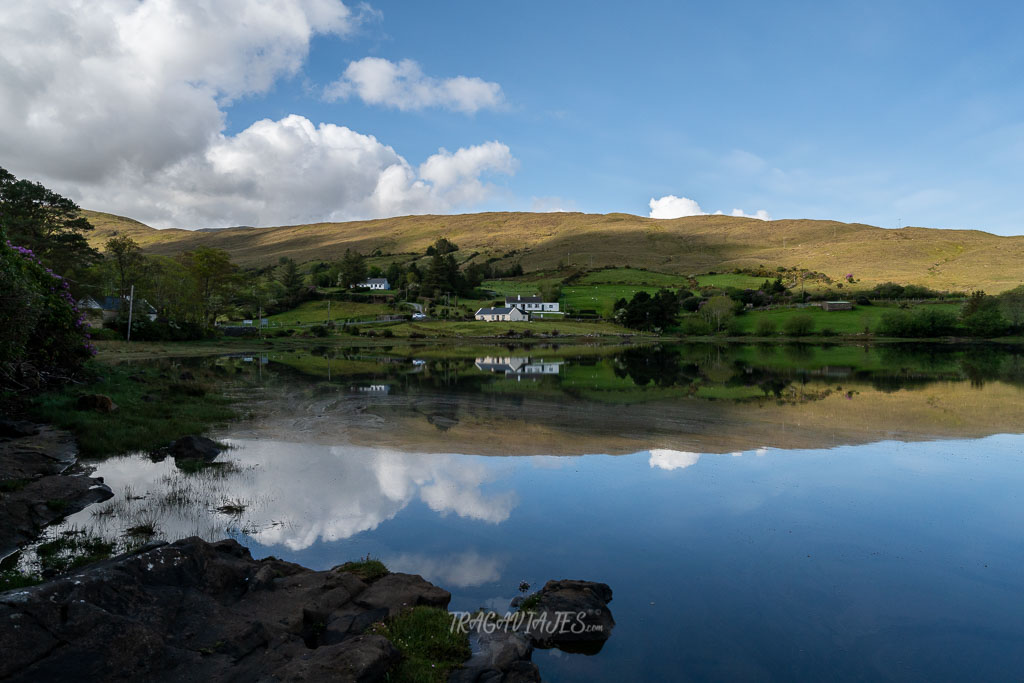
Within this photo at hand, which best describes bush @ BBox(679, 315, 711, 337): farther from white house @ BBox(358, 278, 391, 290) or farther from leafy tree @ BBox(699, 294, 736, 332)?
white house @ BBox(358, 278, 391, 290)

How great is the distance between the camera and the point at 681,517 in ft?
40.5

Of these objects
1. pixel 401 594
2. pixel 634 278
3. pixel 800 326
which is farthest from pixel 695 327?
pixel 401 594

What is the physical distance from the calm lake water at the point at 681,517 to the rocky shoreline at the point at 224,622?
2.15 feet

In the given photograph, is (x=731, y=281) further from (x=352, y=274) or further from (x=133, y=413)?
(x=133, y=413)

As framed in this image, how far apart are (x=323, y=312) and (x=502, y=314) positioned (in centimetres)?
3907

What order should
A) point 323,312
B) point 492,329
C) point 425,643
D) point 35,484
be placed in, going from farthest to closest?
point 323,312, point 492,329, point 35,484, point 425,643

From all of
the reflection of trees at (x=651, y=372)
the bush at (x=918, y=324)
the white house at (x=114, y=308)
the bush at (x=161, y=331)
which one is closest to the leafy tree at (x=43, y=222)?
the bush at (x=161, y=331)

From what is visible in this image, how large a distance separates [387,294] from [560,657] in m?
138

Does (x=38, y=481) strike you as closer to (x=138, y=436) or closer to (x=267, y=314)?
(x=138, y=436)

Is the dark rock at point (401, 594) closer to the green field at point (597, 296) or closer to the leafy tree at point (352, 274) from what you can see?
the green field at point (597, 296)

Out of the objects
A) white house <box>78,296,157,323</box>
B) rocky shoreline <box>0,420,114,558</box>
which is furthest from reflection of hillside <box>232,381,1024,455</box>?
white house <box>78,296,157,323</box>

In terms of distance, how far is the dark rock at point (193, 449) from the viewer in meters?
16.7

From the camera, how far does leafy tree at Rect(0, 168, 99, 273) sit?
51250 mm

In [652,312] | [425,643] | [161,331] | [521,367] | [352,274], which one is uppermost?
[352,274]
